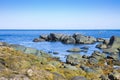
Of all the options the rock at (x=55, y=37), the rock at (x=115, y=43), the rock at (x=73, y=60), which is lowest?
the rock at (x=55, y=37)

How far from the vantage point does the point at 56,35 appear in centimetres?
10431

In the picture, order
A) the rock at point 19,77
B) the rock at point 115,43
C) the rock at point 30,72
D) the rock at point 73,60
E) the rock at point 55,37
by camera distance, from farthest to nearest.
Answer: the rock at point 55,37 < the rock at point 115,43 < the rock at point 73,60 < the rock at point 30,72 < the rock at point 19,77

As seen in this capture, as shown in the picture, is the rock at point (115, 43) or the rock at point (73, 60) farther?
the rock at point (115, 43)

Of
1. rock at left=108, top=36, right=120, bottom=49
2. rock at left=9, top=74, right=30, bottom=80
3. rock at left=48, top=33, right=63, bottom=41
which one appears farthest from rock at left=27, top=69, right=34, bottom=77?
rock at left=48, top=33, right=63, bottom=41

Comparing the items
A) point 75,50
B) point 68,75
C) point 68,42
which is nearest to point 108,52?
point 75,50

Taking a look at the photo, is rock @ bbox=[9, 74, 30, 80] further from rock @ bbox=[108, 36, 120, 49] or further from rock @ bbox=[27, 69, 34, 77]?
rock @ bbox=[108, 36, 120, 49]

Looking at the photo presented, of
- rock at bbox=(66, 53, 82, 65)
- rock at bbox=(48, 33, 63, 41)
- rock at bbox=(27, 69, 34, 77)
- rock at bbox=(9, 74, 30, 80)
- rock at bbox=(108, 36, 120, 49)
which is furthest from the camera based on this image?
rock at bbox=(48, 33, 63, 41)

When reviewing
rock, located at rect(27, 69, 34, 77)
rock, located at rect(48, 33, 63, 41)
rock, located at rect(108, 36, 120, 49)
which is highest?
rock, located at rect(27, 69, 34, 77)

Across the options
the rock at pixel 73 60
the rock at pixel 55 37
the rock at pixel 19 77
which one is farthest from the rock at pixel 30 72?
the rock at pixel 55 37

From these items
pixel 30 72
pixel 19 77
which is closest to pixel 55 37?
pixel 30 72

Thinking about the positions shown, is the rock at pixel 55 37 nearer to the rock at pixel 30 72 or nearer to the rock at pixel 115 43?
the rock at pixel 115 43

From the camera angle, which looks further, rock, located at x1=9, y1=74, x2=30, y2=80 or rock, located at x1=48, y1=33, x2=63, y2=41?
rock, located at x1=48, y1=33, x2=63, y2=41

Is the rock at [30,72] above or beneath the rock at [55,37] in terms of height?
above

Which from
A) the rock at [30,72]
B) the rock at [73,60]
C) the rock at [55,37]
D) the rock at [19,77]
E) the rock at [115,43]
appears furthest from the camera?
the rock at [55,37]
